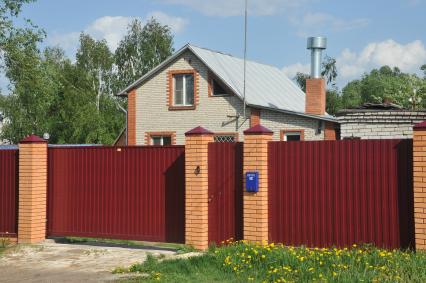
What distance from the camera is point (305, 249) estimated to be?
8.94 metres

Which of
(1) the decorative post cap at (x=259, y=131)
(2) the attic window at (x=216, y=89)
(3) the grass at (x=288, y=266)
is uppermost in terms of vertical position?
(2) the attic window at (x=216, y=89)

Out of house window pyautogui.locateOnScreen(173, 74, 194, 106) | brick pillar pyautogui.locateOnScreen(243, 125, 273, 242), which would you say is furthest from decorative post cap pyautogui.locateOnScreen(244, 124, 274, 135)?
house window pyautogui.locateOnScreen(173, 74, 194, 106)

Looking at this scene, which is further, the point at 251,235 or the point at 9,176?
the point at 9,176

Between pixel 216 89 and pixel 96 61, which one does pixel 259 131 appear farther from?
pixel 96 61

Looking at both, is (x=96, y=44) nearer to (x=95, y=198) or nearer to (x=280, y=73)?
(x=280, y=73)

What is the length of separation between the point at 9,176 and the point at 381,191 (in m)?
6.95

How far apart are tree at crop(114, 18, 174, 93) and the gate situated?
37543mm

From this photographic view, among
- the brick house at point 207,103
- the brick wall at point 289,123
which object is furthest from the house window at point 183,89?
the brick wall at point 289,123

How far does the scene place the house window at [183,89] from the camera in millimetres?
26078

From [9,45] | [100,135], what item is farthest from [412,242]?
[100,135]

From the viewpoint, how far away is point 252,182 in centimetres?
972

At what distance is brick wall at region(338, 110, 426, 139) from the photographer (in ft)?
54.9

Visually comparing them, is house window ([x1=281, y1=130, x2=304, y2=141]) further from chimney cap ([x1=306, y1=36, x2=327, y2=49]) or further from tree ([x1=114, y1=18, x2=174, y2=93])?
tree ([x1=114, y1=18, x2=174, y2=93])

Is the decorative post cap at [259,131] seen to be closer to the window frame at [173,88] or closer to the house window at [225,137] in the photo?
the house window at [225,137]
